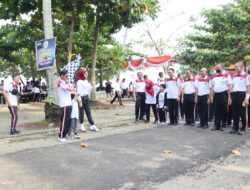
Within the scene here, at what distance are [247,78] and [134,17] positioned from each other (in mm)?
7792

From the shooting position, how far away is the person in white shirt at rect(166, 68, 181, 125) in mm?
11922

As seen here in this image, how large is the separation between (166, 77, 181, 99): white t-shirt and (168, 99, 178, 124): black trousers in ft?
0.55

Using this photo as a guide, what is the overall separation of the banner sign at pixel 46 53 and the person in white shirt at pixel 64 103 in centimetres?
239

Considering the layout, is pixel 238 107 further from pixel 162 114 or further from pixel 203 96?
pixel 162 114

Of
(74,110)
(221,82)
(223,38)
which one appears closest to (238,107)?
(221,82)

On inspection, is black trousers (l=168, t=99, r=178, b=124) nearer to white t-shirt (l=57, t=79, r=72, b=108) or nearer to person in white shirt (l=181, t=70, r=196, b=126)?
person in white shirt (l=181, t=70, r=196, b=126)

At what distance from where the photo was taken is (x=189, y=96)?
1187cm

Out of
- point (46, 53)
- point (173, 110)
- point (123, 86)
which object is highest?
point (46, 53)

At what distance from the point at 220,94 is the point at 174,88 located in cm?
160

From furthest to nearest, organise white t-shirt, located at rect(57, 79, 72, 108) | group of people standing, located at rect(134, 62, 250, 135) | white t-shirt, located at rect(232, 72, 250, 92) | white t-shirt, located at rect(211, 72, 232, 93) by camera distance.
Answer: white t-shirt, located at rect(211, 72, 232, 93), group of people standing, located at rect(134, 62, 250, 135), white t-shirt, located at rect(232, 72, 250, 92), white t-shirt, located at rect(57, 79, 72, 108)

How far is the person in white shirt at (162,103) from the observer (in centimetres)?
1250

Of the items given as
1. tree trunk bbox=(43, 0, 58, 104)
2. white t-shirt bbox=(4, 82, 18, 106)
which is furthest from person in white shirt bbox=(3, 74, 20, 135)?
tree trunk bbox=(43, 0, 58, 104)

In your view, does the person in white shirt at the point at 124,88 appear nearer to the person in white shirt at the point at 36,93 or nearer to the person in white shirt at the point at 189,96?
the person in white shirt at the point at 36,93

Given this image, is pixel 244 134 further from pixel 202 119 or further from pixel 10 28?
pixel 10 28
